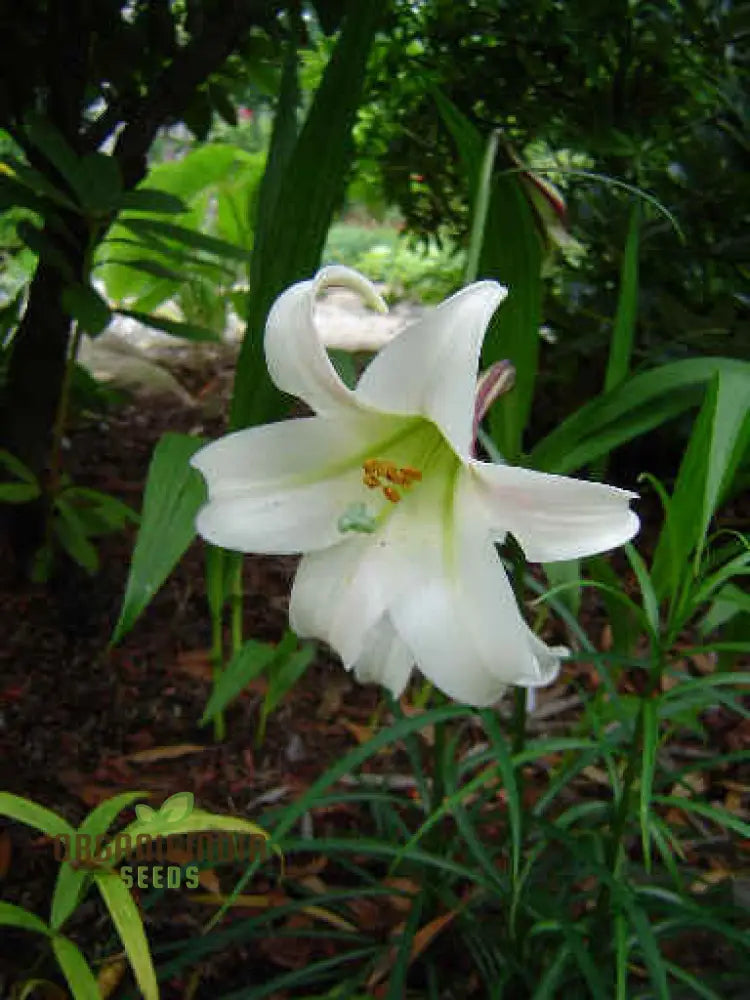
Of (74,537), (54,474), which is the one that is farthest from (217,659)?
(54,474)

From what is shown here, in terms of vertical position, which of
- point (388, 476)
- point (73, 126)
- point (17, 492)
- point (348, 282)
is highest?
point (73, 126)

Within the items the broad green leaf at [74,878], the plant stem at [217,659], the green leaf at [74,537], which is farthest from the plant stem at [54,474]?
the broad green leaf at [74,878]

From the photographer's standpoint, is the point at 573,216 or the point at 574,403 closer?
the point at 573,216

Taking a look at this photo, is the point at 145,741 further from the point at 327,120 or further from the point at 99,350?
the point at 99,350

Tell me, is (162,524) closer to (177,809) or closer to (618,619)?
(177,809)

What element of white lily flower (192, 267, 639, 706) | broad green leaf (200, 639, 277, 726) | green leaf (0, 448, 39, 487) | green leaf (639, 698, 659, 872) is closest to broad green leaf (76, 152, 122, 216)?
green leaf (0, 448, 39, 487)

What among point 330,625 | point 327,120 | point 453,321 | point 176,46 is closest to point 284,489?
point 330,625
